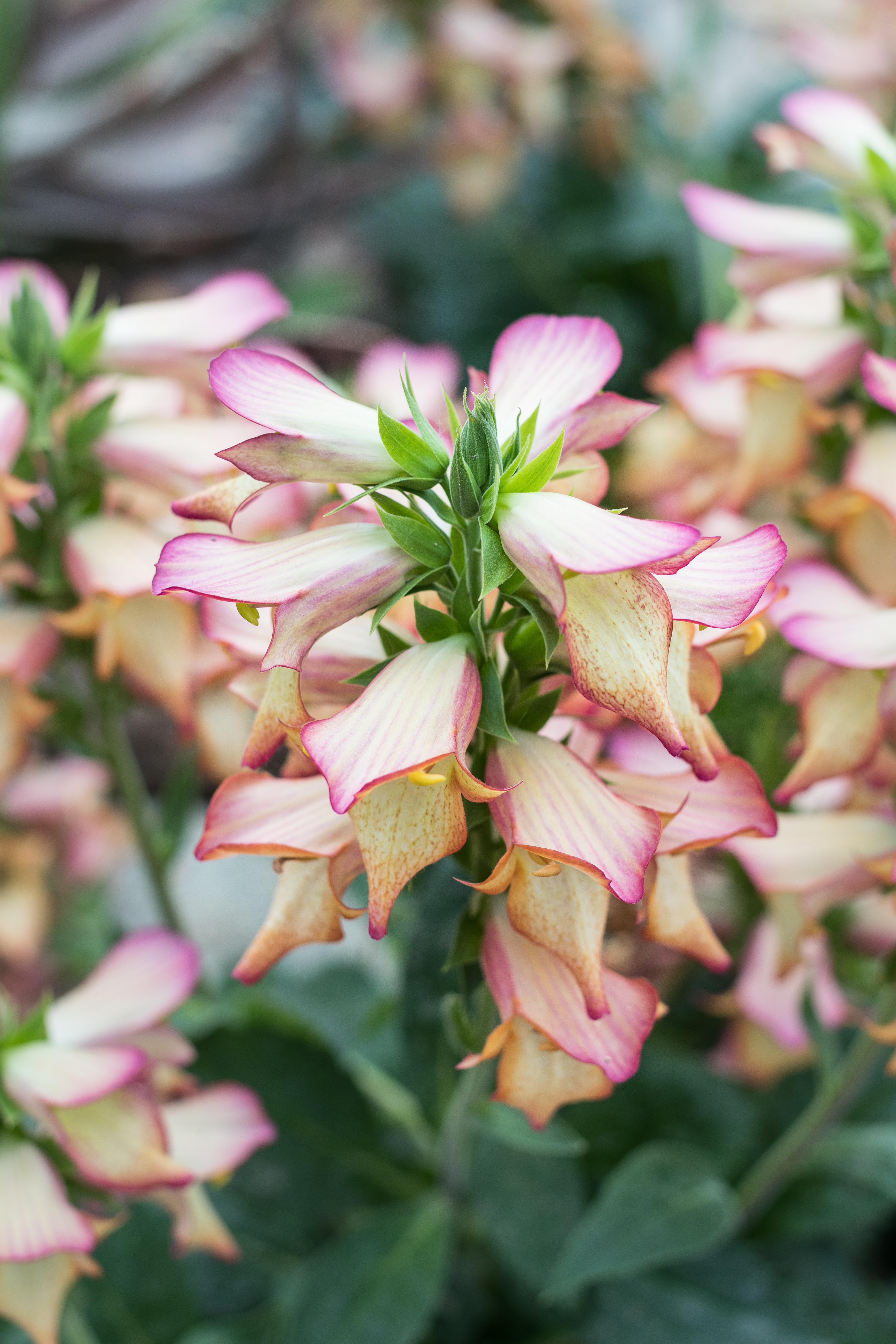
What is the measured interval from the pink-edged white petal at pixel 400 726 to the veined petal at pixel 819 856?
20cm

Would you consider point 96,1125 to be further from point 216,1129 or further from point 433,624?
point 433,624

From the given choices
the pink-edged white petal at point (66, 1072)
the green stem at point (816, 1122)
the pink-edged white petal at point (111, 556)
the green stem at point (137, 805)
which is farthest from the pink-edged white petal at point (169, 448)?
the green stem at point (816, 1122)

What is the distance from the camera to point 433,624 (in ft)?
1.10

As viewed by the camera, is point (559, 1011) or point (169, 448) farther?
point (169, 448)

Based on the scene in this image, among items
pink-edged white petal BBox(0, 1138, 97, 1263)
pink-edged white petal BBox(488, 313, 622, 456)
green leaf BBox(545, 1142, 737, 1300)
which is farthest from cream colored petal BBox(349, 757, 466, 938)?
green leaf BBox(545, 1142, 737, 1300)

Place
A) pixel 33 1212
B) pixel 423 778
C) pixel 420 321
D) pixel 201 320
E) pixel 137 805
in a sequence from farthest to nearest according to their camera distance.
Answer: pixel 420 321
pixel 137 805
pixel 201 320
pixel 33 1212
pixel 423 778

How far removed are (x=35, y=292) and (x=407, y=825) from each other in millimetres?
358

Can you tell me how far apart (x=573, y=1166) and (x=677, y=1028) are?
0.74 feet

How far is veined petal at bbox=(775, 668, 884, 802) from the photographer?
0.43 m

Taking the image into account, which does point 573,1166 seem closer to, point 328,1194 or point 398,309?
point 328,1194

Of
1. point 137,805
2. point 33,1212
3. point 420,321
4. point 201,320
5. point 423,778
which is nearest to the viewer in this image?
point 423,778

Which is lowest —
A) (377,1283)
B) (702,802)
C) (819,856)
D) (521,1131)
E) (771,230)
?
(377,1283)

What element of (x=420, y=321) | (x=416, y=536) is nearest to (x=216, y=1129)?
(x=416, y=536)

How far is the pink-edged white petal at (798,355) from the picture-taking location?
498 millimetres
